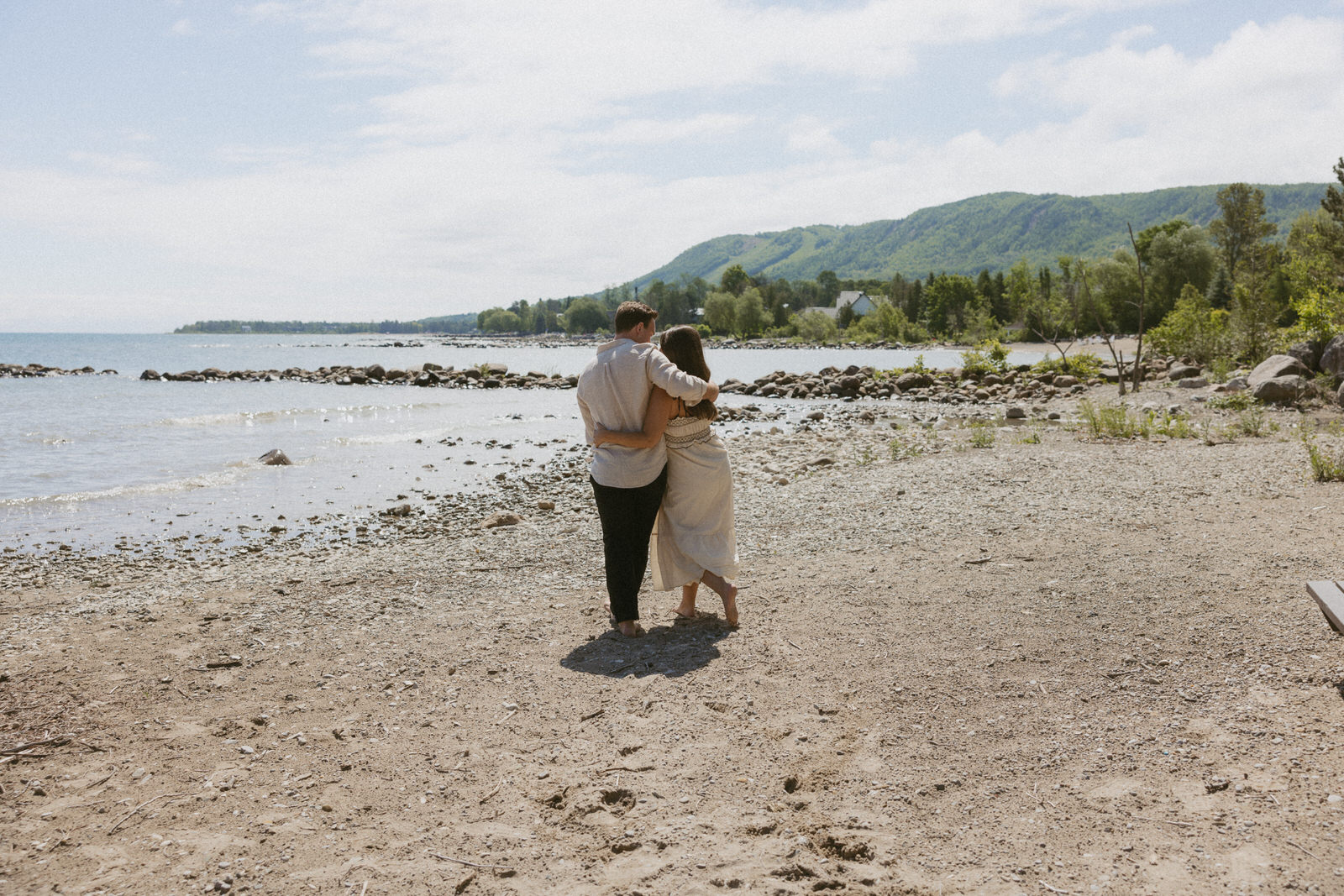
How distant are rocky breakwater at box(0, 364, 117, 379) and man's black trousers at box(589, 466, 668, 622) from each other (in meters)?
67.1

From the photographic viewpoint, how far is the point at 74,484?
51.2 feet

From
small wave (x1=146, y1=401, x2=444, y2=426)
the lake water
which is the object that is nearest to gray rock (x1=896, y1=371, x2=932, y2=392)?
the lake water

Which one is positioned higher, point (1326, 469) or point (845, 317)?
point (845, 317)

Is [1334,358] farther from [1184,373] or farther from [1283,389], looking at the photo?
[1184,373]

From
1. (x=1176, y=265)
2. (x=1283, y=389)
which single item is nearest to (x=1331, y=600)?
(x=1283, y=389)

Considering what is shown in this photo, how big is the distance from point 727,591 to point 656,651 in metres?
0.72

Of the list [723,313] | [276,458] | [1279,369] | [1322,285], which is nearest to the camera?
[276,458]

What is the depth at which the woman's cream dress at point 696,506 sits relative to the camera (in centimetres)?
598

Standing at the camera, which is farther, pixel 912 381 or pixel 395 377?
pixel 395 377

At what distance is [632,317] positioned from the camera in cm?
563

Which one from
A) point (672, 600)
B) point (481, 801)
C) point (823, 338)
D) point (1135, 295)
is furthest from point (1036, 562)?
point (823, 338)

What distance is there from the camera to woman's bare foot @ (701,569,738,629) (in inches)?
242

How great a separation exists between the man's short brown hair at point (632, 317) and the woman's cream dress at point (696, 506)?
2.43 feet

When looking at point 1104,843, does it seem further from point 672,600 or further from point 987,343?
point 987,343
